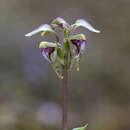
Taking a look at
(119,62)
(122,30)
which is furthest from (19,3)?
(119,62)

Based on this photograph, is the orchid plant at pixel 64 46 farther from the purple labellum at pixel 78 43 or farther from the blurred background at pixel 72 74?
the blurred background at pixel 72 74

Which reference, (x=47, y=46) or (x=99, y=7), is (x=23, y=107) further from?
(x=99, y=7)

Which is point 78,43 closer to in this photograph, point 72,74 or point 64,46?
point 64,46

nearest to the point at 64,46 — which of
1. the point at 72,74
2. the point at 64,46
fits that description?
the point at 64,46

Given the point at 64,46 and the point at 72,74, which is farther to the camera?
the point at 72,74

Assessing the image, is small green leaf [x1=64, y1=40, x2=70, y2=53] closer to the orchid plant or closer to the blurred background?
the orchid plant

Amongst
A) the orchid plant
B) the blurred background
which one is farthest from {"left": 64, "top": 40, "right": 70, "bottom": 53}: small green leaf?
the blurred background

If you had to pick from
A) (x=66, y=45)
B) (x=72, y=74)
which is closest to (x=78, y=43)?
(x=66, y=45)

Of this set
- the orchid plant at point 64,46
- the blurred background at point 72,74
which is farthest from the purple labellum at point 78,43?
the blurred background at point 72,74

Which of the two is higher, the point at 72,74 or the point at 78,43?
the point at 78,43

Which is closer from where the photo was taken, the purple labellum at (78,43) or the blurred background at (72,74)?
the purple labellum at (78,43)
